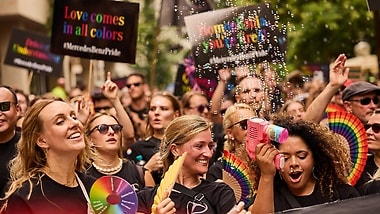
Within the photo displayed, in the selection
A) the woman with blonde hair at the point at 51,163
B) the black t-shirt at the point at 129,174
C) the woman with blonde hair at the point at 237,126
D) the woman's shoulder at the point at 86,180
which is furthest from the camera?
the woman with blonde hair at the point at 237,126

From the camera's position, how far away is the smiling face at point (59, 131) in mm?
4371

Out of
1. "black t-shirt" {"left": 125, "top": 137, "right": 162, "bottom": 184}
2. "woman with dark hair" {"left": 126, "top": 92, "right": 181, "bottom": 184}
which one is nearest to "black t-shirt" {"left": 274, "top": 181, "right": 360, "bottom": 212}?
"woman with dark hair" {"left": 126, "top": 92, "right": 181, "bottom": 184}

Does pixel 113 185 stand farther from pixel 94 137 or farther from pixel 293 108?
pixel 293 108

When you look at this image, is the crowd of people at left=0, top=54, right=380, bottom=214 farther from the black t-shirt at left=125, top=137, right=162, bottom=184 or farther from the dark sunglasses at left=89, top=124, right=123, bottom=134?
the black t-shirt at left=125, top=137, right=162, bottom=184

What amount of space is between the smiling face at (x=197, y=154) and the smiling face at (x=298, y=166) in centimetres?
47

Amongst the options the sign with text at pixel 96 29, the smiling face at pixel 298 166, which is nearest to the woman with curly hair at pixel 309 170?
the smiling face at pixel 298 166

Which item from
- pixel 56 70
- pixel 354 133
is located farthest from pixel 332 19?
pixel 354 133

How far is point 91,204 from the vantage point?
384 cm

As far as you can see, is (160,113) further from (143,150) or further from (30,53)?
(30,53)

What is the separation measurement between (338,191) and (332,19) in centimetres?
1531

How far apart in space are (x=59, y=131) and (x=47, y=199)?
427 millimetres

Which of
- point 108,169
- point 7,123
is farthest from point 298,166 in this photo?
point 7,123

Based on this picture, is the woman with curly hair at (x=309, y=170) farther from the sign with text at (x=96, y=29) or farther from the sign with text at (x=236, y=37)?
the sign with text at (x=96, y=29)

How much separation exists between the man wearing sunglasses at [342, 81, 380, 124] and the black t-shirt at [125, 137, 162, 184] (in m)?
1.71
